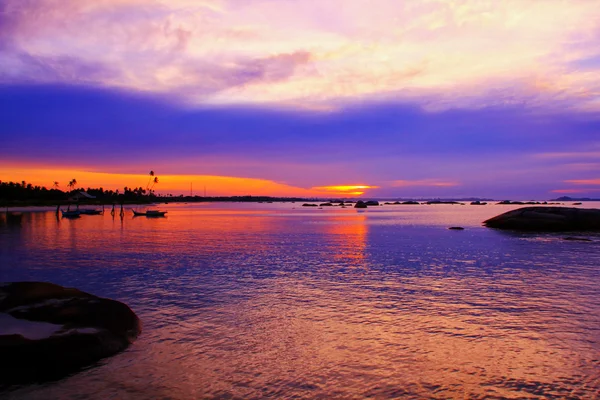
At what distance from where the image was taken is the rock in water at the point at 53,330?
834 cm

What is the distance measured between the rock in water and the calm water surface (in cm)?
40

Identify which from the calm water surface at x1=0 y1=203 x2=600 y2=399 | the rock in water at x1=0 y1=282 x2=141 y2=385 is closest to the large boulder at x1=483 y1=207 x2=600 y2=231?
the calm water surface at x1=0 y1=203 x2=600 y2=399

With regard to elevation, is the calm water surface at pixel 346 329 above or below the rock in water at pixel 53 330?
below

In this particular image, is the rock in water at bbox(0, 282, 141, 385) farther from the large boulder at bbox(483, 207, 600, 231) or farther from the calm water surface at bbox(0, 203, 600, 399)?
the large boulder at bbox(483, 207, 600, 231)

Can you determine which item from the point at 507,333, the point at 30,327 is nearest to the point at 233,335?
the point at 30,327

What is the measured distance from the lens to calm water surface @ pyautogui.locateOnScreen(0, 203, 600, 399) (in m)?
8.00

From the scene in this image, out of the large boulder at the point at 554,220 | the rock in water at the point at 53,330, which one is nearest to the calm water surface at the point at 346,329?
the rock in water at the point at 53,330

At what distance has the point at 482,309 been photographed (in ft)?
43.6

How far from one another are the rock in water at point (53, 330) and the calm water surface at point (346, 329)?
15.6 inches

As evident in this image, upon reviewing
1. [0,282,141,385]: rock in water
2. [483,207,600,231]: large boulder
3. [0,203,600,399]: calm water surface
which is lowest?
[0,203,600,399]: calm water surface

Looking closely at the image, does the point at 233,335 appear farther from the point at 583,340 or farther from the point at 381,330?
the point at 583,340

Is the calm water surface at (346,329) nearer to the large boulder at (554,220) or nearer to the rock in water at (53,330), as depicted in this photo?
the rock in water at (53,330)

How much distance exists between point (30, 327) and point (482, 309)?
12042mm

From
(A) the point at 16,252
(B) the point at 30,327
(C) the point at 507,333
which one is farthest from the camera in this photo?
(A) the point at 16,252
